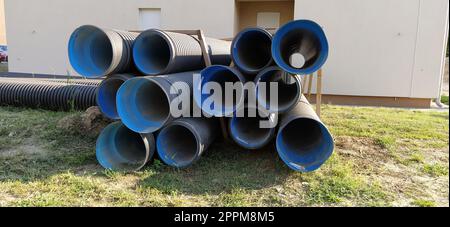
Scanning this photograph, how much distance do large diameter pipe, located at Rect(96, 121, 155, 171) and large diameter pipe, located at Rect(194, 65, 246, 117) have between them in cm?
66

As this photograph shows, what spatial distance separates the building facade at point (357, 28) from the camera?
7645 millimetres

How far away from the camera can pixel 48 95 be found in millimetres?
5422

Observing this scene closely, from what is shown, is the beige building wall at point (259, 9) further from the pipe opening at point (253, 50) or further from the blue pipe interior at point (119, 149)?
the blue pipe interior at point (119, 149)

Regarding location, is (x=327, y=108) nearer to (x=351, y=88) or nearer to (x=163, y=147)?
(x=351, y=88)

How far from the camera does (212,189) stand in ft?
9.45

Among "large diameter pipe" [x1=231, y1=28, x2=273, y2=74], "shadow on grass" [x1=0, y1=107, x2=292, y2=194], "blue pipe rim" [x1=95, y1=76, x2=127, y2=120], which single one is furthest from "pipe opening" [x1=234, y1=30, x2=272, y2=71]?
"blue pipe rim" [x1=95, y1=76, x2=127, y2=120]

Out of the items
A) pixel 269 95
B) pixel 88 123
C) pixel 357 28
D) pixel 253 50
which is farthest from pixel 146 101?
pixel 357 28

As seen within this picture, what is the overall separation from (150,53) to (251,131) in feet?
4.86

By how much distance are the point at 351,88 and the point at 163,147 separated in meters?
6.16

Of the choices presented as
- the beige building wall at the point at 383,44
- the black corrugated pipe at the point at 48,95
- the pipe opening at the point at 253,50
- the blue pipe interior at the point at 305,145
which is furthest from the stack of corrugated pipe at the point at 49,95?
the beige building wall at the point at 383,44

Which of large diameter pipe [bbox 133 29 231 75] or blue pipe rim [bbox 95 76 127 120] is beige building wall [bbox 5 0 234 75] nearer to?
large diameter pipe [bbox 133 29 231 75]

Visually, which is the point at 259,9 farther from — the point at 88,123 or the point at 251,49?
the point at 88,123

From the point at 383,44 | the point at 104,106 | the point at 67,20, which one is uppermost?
the point at 67,20
